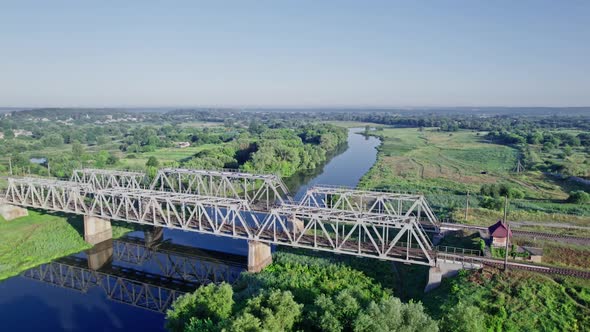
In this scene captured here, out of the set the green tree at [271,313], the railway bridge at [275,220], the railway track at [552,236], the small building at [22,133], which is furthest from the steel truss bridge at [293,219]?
the small building at [22,133]

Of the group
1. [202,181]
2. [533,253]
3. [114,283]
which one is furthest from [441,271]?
[202,181]

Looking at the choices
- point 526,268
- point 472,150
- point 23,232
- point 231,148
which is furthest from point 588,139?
point 23,232

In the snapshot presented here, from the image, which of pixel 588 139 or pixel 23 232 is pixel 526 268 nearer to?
pixel 23 232

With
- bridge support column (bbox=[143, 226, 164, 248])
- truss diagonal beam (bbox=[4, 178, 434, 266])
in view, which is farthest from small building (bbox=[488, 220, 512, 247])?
bridge support column (bbox=[143, 226, 164, 248])

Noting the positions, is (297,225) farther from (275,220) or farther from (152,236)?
(152,236)

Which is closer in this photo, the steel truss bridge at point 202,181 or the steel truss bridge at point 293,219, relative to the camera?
the steel truss bridge at point 293,219

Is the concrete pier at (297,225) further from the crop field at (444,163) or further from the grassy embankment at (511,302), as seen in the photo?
the crop field at (444,163)
